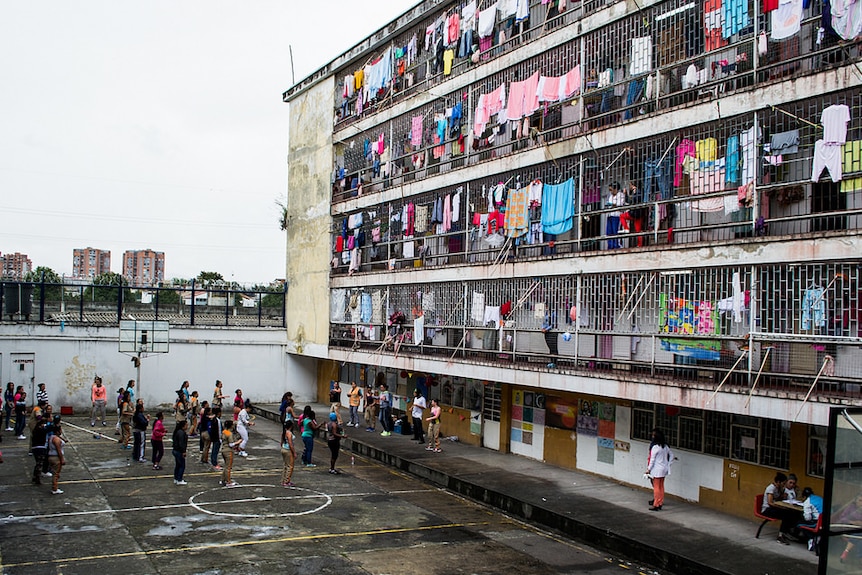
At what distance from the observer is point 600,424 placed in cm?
2039

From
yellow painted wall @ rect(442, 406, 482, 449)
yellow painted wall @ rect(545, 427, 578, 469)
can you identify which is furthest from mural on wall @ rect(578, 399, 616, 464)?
yellow painted wall @ rect(442, 406, 482, 449)

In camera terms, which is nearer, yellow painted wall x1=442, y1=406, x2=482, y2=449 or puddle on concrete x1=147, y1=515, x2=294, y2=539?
puddle on concrete x1=147, y1=515, x2=294, y2=539

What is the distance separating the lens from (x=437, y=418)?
24.2 metres

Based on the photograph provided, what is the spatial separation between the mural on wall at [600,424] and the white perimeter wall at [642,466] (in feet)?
0.47

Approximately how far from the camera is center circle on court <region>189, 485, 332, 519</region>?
1666 cm

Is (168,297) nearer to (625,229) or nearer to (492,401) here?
(492,401)

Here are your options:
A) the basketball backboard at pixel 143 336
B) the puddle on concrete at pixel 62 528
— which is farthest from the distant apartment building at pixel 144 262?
the puddle on concrete at pixel 62 528

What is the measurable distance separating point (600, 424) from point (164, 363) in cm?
2133

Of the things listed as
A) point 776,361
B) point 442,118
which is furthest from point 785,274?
point 442,118

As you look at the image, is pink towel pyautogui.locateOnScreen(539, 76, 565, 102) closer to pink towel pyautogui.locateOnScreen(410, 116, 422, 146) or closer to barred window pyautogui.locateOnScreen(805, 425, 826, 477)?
pink towel pyautogui.locateOnScreen(410, 116, 422, 146)

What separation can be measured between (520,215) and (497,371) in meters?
4.36

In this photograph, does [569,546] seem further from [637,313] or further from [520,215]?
[520,215]

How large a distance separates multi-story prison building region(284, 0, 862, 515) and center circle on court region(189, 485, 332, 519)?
256 inches

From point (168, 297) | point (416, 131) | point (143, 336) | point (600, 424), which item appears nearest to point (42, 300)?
point (143, 336)
